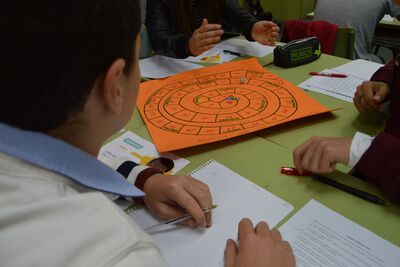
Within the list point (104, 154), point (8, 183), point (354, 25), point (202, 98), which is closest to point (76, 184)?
point (8, 183)

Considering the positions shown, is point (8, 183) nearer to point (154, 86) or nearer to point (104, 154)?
point (104, 154)

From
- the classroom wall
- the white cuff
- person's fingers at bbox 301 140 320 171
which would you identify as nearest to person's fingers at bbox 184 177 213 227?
person's fingers at bbox 301 140 320 171

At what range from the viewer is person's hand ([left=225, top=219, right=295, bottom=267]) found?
0.54m

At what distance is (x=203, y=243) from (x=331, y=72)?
908 millimetres

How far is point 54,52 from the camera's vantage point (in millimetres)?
404

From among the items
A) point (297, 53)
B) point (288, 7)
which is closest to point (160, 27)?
point (297, 53)

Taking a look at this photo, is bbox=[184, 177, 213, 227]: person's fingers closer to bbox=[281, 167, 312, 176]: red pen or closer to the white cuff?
bbox=[281, 167, 312, 176]: red pen

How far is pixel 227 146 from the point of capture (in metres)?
0.87

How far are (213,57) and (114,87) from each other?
103 centimetres

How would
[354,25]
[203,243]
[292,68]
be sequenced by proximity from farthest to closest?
[354,25], [292,68], [203,243]

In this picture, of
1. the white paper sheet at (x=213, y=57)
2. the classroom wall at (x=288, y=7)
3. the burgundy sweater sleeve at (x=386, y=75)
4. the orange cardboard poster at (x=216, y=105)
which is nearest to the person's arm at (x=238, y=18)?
the white paper sheet at (x=213, y=57)

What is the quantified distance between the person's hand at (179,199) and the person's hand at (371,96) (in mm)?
562

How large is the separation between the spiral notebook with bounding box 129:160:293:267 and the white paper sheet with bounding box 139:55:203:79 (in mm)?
631

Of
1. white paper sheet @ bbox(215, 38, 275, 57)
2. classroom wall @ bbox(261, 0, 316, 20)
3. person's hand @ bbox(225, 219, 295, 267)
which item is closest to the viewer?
person's hand @ bbox(225, 219, 295, 267)
